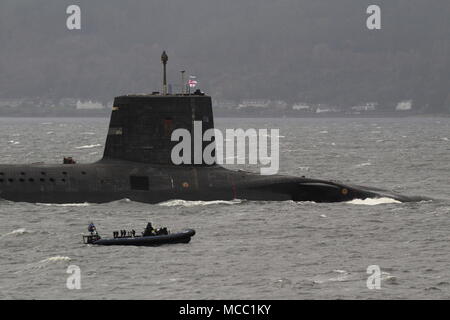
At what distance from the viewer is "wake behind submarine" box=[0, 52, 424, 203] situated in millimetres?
56125

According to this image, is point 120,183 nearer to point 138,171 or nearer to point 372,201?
point 138,171

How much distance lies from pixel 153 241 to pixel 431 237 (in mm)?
14443

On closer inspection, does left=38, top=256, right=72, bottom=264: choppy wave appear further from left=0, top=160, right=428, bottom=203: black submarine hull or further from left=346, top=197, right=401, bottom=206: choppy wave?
left=346, top=197, right=401, bottom=206: choppy wave

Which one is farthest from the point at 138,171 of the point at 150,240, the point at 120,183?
the point at 150,240

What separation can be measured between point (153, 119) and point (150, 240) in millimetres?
12408

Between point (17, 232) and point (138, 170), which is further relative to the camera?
point (138, 170)

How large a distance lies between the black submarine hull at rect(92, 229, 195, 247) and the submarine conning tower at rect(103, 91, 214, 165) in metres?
11.5

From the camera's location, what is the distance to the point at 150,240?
45906 mm

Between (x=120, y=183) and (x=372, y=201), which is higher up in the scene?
(x=120, y=183)
